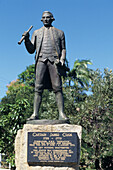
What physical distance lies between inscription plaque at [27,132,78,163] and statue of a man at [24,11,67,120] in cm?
52

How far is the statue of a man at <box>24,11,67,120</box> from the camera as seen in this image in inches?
263

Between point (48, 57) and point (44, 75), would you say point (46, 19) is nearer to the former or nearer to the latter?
point (48, 57)

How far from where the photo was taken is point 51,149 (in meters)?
6.12

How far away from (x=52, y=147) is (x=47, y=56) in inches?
83.9

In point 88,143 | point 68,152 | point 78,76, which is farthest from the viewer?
point 78,76

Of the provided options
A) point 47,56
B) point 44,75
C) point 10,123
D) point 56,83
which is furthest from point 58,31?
point 10,123

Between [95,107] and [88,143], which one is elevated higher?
[95,107]

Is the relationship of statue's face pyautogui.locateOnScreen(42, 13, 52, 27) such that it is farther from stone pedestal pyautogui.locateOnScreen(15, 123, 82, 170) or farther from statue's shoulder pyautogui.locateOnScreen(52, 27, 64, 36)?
stone pedestal pyautogui.locateOnScreen(15, 123, 82, 170)

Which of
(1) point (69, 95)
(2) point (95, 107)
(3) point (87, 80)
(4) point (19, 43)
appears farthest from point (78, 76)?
(4) point (19, 43)

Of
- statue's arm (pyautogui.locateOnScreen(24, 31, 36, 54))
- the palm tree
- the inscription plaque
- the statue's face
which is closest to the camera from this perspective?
the inscription plaque

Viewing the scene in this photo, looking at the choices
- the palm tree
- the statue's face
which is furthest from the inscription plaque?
the palm tree

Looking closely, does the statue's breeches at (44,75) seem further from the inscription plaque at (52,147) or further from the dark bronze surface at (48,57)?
the inscription plaque at (52,147)

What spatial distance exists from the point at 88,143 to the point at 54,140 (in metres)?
11.4

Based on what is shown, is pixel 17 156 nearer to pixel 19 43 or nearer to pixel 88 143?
pixel 19 43
